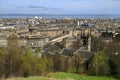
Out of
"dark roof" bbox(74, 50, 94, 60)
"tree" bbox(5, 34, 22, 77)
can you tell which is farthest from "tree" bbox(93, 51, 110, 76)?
"tree" bbox(5, 34, 22, 77)

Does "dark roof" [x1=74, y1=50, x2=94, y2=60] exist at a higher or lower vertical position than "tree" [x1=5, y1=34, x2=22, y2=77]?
lower

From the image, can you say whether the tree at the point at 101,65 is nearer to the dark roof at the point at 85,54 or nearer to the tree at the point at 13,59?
the dark roof at the point at 85,54

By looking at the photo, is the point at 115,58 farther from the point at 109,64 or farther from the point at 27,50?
the point at 27,50

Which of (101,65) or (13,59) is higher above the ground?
(13,59)

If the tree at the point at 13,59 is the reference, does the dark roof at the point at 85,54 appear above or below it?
below

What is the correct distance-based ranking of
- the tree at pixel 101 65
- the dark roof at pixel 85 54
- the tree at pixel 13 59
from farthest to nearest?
1. the dark roof at pixel 85 54
2. the tree at pixel 101 65
3. the tree at pixel 13 59

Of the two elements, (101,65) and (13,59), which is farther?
(101,65)

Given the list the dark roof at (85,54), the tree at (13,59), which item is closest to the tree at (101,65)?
the dark roof at (85,54)

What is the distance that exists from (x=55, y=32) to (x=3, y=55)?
59.7 meters

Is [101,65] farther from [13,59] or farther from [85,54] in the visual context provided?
[13,59]

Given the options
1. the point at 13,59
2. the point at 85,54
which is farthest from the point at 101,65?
the point at 13,59

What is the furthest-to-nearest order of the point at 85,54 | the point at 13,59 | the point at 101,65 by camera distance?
the point at 85,54
the point at 101,65
the point at 13,59

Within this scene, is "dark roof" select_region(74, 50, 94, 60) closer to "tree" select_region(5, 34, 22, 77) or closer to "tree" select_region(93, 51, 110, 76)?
"tree" select_region(93, 51, 110, 76)

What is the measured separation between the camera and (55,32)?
266ft
